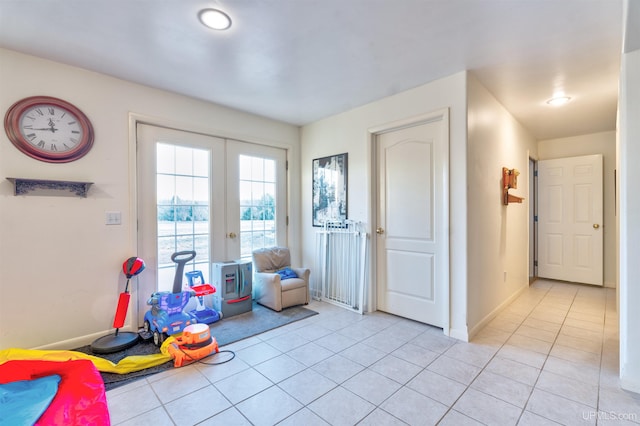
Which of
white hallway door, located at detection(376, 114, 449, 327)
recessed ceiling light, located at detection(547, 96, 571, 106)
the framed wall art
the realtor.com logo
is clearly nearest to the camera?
the realtor.com logo

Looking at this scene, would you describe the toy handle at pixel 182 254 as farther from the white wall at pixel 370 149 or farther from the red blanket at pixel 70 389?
the white wall at pixel 370 149

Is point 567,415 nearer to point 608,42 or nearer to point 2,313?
point 608,42

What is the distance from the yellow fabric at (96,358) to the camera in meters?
2.13

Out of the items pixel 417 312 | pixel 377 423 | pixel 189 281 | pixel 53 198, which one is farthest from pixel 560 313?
pixel 53 198

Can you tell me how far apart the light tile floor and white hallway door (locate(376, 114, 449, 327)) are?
328 millimetres

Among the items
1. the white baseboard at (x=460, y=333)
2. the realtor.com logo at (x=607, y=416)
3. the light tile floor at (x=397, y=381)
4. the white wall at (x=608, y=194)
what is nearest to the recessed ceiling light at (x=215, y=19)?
the light tile floor at (x=397, y=381)

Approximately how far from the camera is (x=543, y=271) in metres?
5.21

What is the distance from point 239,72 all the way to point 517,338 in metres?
3.64

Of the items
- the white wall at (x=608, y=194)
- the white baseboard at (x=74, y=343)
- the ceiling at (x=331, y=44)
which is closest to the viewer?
the ceiling at (x=331, y=44)

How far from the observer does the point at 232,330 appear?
302cm

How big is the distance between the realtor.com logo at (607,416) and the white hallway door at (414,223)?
3.94 feet

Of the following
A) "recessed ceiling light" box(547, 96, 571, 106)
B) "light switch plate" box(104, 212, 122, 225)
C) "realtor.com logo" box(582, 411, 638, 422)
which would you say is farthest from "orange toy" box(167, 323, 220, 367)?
"recessed ceiling light" box(547, 96, 571, 106)

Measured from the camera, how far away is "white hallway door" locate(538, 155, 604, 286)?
15.5 feet

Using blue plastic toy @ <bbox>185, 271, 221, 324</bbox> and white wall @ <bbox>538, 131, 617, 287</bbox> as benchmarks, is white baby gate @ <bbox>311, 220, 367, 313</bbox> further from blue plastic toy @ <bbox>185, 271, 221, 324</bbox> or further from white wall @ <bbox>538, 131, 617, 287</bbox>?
white wall @ <bbox>538, 131, 617, 287</bbox>
